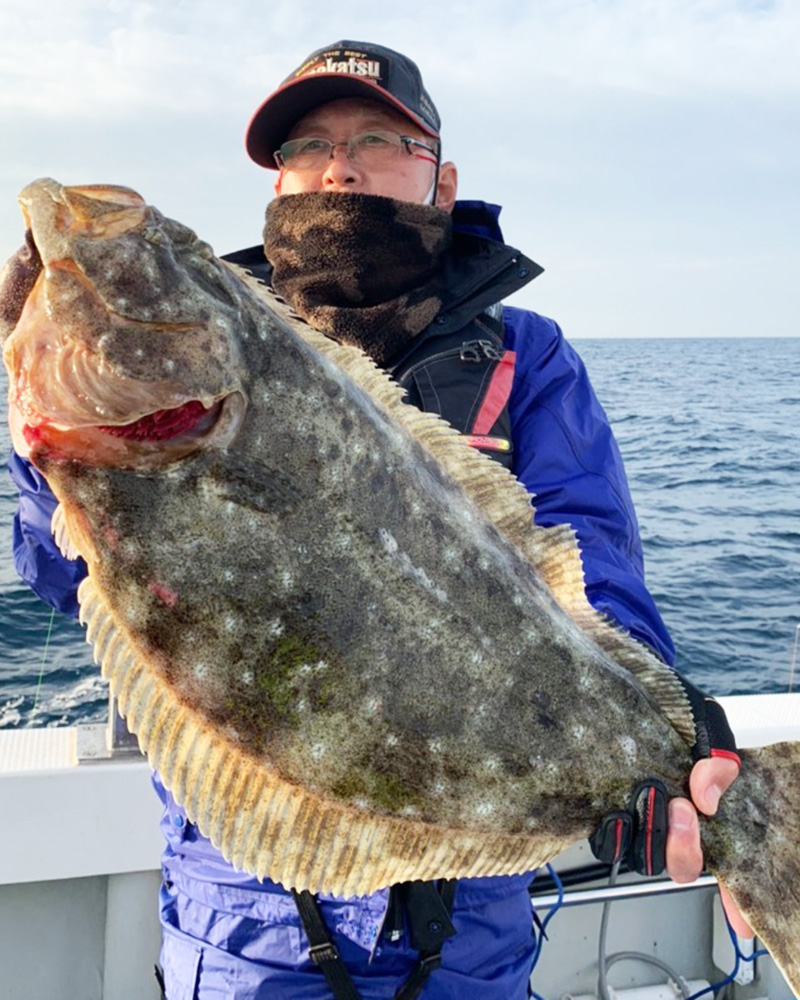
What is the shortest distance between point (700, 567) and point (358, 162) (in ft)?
38.8

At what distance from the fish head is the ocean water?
442 cm

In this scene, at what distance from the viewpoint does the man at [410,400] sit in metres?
2.54

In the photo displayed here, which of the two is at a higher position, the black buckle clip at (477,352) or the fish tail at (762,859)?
the black buckle clip at (477,352)

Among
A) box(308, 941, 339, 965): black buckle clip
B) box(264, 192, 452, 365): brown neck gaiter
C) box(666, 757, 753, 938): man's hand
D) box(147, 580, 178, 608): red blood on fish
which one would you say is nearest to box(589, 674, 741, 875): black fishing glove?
box(666, 757, 753, 938): man's hand

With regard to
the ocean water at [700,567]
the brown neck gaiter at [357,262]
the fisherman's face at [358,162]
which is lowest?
the ocean water at [700,567]

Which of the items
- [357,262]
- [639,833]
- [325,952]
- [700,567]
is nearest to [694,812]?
[639,833]

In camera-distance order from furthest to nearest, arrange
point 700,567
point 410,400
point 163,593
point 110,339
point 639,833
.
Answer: point 700,567 → point 410,400 → point 639,833 → point 163,593 → point 110,339

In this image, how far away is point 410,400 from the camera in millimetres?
2926

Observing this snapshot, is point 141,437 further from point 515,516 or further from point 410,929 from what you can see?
point 410,929

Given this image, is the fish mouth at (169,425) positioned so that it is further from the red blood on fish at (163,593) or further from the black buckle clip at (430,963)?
the black buckle clip at (430,963)

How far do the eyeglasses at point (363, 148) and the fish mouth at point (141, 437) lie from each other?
1539 mm

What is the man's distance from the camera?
8.34 ft

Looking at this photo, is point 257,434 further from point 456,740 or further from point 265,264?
point 265,264

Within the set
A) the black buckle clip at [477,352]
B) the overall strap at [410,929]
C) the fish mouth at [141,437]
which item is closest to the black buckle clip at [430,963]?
the overall strap at [410,929]
